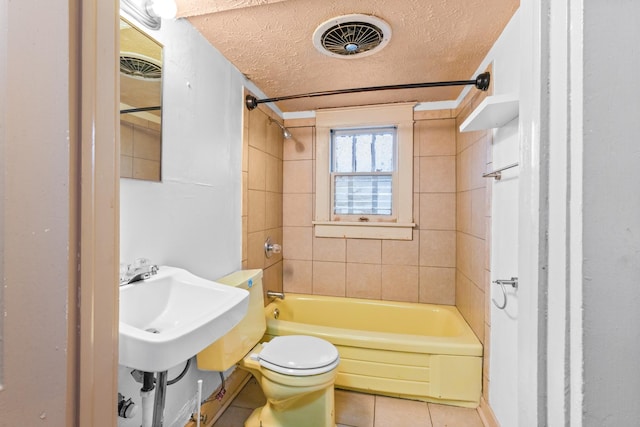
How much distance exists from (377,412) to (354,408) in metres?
0.14

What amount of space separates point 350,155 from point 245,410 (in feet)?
6.96

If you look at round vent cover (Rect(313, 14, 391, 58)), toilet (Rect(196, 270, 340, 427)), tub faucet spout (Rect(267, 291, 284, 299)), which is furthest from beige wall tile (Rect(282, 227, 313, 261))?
round vent cover (Rect(313, 14, 391, 58))

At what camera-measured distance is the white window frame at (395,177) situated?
8.04ft

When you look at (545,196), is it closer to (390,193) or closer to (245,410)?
(245,410)

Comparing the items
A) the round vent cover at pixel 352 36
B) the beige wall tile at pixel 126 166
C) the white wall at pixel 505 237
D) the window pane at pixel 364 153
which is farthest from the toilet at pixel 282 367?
the window pane at pixel 364 153

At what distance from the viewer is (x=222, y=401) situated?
167 centimetres

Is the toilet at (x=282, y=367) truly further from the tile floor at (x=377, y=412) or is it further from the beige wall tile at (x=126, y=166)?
the beige wall tile at (x=126, y=166)

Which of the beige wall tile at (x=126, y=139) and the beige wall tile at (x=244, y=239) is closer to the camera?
the beige wall tile at (x=126, y=139)

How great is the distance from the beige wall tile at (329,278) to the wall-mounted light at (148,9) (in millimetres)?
2076

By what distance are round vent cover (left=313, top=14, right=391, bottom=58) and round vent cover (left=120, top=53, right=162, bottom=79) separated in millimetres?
811

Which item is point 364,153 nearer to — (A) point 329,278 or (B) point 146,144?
(A) point 329,278

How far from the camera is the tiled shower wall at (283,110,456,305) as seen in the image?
239 centimetres

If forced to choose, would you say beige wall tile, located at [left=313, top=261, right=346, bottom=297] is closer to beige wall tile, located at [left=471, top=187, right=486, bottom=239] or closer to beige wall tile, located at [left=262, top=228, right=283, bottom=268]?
beige wall tile, located at [left=262, top=228, right=283, bottom=268]

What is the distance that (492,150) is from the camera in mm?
1652
